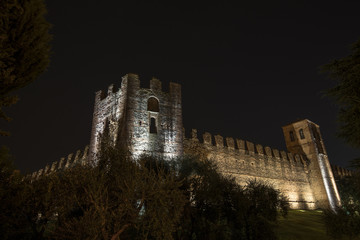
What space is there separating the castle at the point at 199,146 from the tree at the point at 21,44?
8247mm

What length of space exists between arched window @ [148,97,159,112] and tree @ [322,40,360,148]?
430 inches

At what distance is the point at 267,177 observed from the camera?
2898 cm

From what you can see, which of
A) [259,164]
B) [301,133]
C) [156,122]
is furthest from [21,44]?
[301,133]

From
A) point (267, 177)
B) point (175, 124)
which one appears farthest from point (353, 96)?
point (267, 177)

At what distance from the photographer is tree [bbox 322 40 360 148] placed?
8422 millimetres

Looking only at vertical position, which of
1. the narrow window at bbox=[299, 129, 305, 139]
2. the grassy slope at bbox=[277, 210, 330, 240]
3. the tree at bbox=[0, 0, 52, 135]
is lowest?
the grassy slope at bbox=[277, 210, 330, 240]

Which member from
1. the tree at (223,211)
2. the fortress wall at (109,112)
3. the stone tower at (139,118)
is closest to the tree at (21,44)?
the tree at (223,211)

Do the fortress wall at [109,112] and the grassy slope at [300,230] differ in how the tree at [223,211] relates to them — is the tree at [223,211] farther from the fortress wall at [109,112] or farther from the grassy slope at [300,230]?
the fortress wall at [109,112]

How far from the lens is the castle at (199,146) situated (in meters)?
16.6

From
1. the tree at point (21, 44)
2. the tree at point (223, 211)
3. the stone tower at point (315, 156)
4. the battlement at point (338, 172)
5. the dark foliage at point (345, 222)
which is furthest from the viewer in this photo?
the battlement at point (338, 172)

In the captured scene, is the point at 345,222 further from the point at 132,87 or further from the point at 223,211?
the point at 132,87

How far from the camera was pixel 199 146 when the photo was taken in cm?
2295

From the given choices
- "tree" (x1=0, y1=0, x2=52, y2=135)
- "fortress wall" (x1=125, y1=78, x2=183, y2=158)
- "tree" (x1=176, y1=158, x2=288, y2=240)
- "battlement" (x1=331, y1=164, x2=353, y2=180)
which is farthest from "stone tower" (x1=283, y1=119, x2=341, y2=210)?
"tree" (x1=0, y1=0, x2=52, y2=135)

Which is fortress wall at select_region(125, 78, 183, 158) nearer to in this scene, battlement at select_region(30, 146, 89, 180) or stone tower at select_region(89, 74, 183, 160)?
stone tower at select_region(89, 74, 183, 160)
